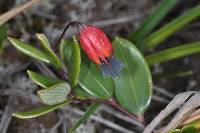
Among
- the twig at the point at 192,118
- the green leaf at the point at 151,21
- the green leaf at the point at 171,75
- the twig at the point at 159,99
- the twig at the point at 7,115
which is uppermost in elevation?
the green leaf at the point at 151,21

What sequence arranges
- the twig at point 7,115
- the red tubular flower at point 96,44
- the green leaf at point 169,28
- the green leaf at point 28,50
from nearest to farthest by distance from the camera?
the red tubular flower at point 96,44, the green leaf at point 28,50, the twig at point 7,115, the green leaf at point 169,28

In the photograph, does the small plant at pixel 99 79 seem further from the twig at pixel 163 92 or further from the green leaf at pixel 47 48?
the twig at pixel 163 92

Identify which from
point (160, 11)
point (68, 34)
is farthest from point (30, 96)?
point (160, 11)

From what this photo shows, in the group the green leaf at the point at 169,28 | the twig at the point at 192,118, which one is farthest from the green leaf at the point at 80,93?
the green leaf at the point at 169,28

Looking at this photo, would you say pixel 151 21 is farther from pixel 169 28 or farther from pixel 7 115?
pixel 7 115

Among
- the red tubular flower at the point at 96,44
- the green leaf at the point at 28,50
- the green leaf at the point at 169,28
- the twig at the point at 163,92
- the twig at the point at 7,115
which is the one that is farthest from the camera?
the twig at the point at 163,92

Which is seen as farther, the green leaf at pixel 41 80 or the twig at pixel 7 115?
the twig at pixel 7 115

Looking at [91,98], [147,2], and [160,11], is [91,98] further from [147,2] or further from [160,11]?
[147,2]
